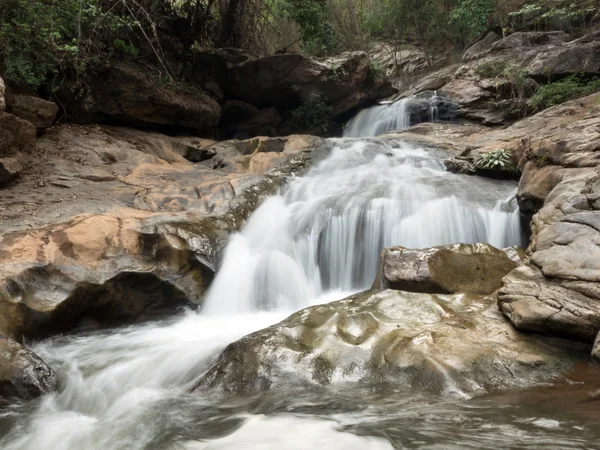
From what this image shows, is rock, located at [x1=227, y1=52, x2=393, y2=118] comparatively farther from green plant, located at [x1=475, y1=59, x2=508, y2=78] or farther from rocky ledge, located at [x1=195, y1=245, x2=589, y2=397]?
rocky ledge, located at [x1=195, y1=245, x2=589, y2=397]

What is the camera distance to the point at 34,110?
866 centimetres

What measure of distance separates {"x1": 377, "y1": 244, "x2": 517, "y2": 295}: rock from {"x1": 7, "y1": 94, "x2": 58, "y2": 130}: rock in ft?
26.4

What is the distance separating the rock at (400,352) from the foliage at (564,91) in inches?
389

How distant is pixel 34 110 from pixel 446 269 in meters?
8.87

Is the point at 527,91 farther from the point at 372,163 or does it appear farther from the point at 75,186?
the point at 75,186

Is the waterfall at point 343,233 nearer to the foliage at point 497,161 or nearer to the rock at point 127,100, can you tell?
the foliage at point 497,161

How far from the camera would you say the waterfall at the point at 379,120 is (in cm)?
1559

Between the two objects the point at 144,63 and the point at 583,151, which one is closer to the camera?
the point at 583,151

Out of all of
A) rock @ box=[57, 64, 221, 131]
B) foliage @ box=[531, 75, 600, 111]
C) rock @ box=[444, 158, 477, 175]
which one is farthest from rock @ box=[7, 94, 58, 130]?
foliage @ box=[531, 75, 600, 111]

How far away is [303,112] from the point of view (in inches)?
593

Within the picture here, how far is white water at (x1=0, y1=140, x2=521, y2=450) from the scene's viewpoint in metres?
2.95

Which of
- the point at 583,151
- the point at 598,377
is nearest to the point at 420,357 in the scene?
the point at 598,377

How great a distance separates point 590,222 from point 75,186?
770 cm

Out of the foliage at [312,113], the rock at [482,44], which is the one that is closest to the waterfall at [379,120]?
the foliage at [312,113]
